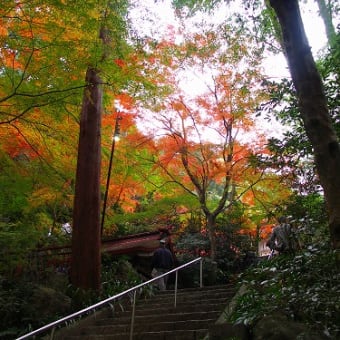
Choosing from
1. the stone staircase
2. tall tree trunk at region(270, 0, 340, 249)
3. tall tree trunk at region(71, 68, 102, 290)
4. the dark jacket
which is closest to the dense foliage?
tall tree trunk at region(270, 0, 340, 249)

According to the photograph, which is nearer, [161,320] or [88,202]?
[161,320]

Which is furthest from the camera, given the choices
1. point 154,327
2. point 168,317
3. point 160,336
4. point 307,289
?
point 168,317

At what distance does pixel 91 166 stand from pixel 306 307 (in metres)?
7.03

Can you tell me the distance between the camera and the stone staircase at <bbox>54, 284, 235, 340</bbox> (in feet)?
19.4

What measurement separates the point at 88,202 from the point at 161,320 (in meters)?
3.69

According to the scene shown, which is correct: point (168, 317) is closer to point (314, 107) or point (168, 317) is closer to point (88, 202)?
point (88, 202)

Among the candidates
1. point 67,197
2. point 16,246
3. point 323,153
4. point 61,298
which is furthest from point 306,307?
point 67,197

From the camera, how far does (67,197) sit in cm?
1167

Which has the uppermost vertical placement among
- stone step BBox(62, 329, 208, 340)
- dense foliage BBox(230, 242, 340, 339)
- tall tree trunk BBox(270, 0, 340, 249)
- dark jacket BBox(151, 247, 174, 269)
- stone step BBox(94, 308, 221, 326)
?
tall tree trunk BBox(270, 0, 340, 249)

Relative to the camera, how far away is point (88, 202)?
9273 millimetres

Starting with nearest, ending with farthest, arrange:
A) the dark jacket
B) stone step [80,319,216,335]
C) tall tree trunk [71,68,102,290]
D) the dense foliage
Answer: the dense foliage < stone step [80,319,216,335] < tall tree trunk [71,68,102,290] < the dark jacket

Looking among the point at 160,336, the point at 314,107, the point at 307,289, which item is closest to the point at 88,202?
the point at 160,336

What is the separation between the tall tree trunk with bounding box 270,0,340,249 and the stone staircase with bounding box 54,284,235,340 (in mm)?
2940

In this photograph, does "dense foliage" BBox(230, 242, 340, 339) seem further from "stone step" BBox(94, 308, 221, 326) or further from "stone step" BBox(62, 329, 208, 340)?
"stone step" BBox(94, 308, 221, 326)
